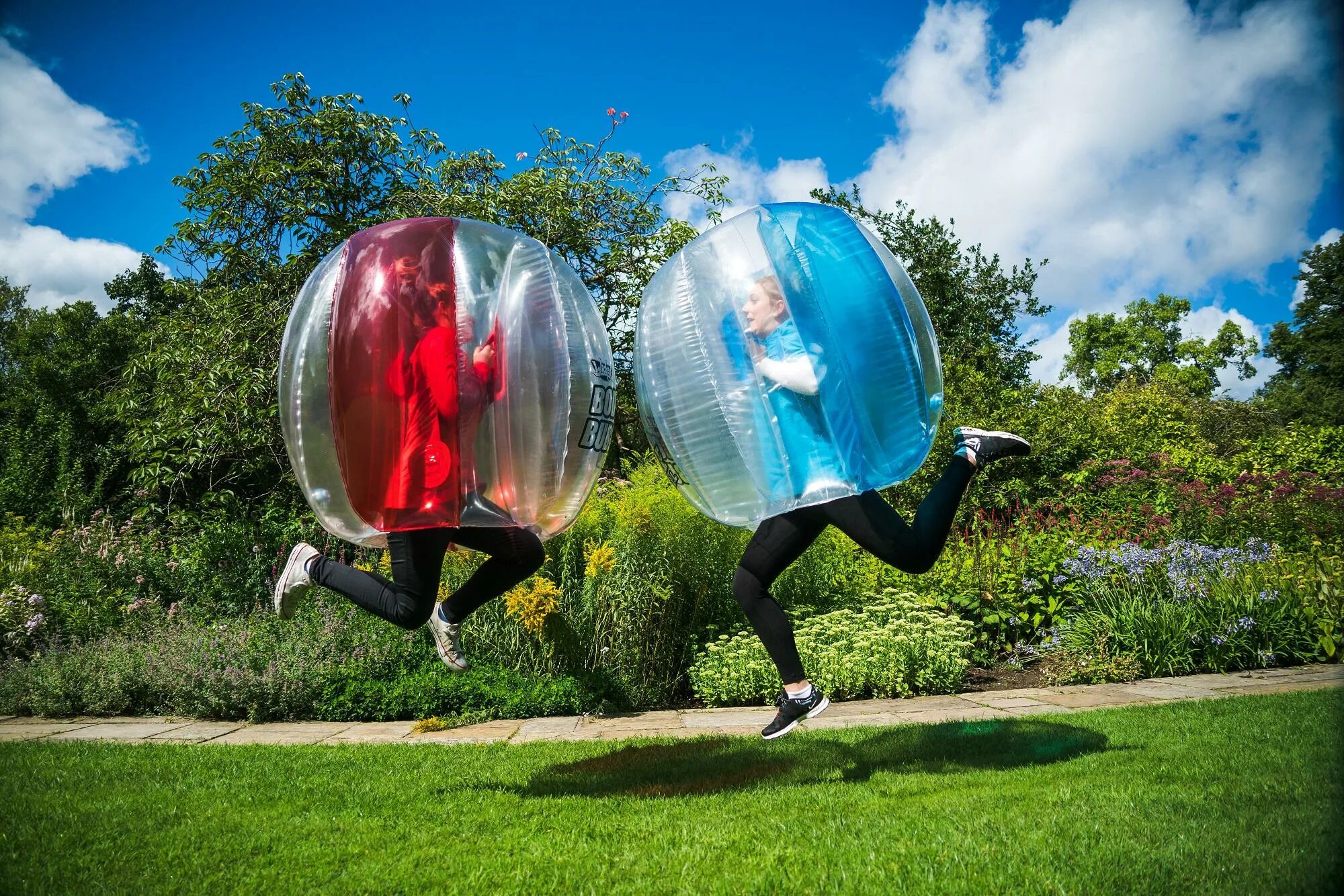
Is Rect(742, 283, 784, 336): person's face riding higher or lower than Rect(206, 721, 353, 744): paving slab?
higher

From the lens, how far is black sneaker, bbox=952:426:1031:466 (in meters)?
3.98

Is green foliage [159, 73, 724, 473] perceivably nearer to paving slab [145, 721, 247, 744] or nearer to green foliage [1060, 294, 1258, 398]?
paving slab [145, 721, 247, 744]

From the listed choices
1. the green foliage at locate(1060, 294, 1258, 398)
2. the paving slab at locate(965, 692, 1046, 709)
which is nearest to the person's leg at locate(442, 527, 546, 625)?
the paving slab at locate(965, 692, 1046, 709)

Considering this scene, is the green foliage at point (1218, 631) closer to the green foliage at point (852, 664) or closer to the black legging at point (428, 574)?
the green foliage at point (852, 664)

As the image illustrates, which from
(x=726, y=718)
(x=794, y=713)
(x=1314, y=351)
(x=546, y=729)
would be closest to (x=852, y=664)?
(x=726, y=718)

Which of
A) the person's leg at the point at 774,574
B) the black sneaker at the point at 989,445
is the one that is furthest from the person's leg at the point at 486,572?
the black sneaker at the point at 989,445

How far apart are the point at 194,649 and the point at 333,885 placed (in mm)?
4804

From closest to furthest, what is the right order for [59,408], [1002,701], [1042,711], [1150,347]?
[1042,711]
[1002,701]
[59,408]
[1150,347]

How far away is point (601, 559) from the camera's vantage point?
6.14 meters

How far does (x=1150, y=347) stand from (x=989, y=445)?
5010cm

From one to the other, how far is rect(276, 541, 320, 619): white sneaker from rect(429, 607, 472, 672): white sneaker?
0.63 metres

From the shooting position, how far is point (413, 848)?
2.84 m

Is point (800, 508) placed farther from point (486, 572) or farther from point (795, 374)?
point (486, 572)

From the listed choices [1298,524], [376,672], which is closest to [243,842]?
[376,672]
